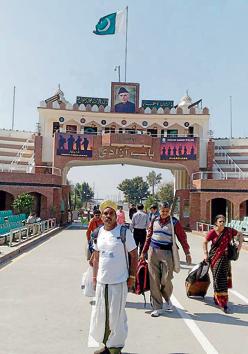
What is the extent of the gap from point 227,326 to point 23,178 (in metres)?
25.6

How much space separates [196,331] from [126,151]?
2824 centimetres

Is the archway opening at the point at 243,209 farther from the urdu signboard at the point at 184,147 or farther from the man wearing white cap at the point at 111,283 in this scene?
the man wearing white cap at the point at 111,283

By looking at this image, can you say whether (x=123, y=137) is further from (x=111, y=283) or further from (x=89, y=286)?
(x=111, y=283)

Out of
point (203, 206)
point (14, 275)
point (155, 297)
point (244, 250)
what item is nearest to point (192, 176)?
point (203, 206)

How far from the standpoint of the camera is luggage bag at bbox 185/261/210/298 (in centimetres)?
754

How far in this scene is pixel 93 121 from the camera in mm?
37906

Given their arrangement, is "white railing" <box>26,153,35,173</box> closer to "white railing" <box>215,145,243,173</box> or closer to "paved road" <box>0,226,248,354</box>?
"white railing" <box>215,145,243,173</box>

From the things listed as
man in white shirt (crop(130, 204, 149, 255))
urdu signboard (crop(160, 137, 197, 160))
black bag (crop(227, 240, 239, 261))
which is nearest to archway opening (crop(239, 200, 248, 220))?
urdu signboard (crop(160, 137, 197, 160))

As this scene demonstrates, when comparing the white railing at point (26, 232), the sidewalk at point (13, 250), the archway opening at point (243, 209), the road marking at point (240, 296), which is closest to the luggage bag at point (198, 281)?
the road marking at point (240, 296)

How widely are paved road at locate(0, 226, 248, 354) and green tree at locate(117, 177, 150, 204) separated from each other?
278 ft

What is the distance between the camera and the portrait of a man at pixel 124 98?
124 ft

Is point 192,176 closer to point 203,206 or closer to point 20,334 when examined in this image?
point 203,206

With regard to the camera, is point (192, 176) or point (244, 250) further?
point (192, 176)

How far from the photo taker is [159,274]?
6.68 meters
